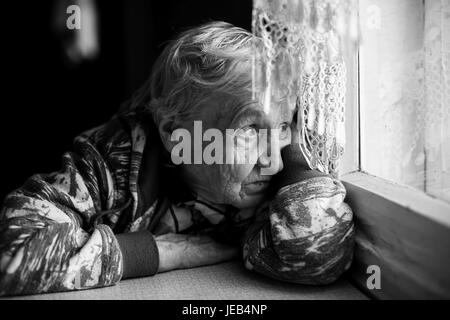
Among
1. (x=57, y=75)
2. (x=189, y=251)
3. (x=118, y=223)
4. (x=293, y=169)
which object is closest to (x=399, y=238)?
(x=293, y=169)

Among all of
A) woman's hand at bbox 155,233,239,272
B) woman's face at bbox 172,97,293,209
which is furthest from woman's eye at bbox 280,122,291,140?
woman's hand at bbox 155,233,239,272

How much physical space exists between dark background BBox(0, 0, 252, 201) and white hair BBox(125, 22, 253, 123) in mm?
604

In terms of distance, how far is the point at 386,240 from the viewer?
0.88 m

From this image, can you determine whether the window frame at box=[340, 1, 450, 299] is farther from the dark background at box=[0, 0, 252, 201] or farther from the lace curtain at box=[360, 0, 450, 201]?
the dark background at box=[0, 0, 252, 201]

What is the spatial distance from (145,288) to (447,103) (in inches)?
25.5

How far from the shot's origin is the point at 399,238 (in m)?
0.83

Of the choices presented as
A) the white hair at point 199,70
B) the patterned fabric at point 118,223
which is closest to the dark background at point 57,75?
the white hair at point 199,70

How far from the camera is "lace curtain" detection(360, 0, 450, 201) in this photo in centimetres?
89

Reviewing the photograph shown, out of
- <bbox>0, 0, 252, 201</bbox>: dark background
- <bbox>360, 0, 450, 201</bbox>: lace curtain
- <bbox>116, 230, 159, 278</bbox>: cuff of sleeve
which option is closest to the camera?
<bbox>360, 0, 450, 201</bbox>: lace curtain

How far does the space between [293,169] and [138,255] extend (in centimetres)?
36

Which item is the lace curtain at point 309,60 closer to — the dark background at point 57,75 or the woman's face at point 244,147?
the woman's face at point 244,147

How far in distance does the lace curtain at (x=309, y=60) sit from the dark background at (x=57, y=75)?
0.92 m
